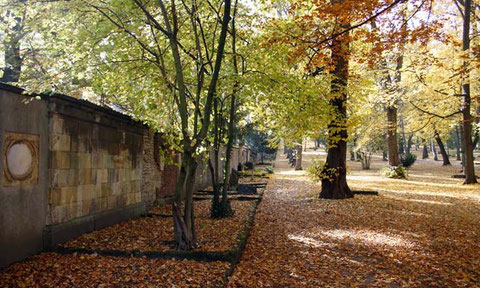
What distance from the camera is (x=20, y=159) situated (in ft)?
17.6

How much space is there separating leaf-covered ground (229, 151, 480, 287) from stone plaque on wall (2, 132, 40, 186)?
3657 mm

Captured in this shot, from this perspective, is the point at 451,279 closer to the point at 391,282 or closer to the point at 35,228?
the point at 391,282

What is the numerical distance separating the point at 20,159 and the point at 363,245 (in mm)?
6389

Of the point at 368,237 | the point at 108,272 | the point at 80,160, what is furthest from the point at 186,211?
the point at 368,237

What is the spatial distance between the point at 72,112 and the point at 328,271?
546 cm

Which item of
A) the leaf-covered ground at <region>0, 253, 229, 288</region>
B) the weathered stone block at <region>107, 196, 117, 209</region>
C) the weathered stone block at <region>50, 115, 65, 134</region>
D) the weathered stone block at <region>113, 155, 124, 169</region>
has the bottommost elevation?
the leaf-covered ground at <region>0, 253, 229, 288</region>

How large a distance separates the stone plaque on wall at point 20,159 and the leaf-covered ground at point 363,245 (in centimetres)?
366

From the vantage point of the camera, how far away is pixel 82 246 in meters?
6.18

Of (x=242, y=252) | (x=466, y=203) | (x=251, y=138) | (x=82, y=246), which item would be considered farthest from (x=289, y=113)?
(x=251, y=138)

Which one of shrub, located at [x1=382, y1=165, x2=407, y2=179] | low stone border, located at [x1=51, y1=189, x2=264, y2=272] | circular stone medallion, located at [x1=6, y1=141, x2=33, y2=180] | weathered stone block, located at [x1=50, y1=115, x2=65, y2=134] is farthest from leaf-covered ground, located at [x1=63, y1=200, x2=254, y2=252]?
shrub, located at [x1=382, y1=165, x2=407, y2=179]

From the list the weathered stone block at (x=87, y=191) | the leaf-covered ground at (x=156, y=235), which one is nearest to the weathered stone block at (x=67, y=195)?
the weathered stone block at (x=87, y=191)

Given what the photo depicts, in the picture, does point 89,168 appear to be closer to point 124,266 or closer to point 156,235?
point 156,235

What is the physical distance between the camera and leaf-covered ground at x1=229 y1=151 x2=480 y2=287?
5.13 meters

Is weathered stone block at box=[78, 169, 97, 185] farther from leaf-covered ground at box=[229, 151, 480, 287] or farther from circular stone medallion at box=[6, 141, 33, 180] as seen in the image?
leaf-covered ground at box=[229, 151, 480, 287]
